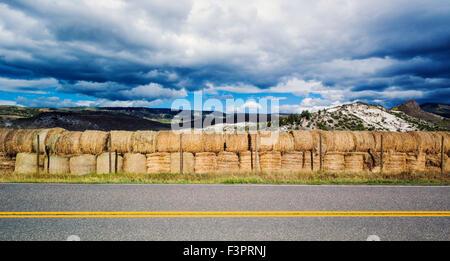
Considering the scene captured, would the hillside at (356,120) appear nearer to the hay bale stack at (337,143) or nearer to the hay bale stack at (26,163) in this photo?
the hay bale stack at (337,143)

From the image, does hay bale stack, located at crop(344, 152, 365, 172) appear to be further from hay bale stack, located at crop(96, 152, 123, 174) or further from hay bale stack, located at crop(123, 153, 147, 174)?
hay bale stack, located at crop(96, 152, 123, 174)

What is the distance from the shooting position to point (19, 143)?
1209cm

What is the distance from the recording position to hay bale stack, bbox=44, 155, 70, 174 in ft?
38.9

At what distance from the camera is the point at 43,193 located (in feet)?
24.5

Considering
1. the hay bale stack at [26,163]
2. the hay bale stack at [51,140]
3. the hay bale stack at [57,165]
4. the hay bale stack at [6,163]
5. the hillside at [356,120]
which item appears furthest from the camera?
the hillside at [356,120]

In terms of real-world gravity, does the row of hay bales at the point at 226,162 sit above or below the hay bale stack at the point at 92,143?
below

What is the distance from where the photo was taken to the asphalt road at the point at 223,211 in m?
4.68

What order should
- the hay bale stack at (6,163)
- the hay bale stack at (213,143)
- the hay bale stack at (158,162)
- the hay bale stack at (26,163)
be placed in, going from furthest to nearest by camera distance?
the hay bale stack at (213,143)
the hay bale stack at (158,162)
the hay bale stack at (6,163)
the hay bale stack at (26,163)

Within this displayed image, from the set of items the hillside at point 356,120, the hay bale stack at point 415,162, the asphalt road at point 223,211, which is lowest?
the asphalt road at point 223,211

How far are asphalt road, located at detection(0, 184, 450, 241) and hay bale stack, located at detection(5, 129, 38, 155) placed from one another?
14.4 ft

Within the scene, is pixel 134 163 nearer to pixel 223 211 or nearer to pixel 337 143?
pixel 223 211

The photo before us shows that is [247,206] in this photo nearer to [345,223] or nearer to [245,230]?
[245,230]

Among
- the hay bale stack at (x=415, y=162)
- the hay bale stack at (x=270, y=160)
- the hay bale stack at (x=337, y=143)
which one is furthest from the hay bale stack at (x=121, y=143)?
the hay bale stack at (x=415, y=162)
